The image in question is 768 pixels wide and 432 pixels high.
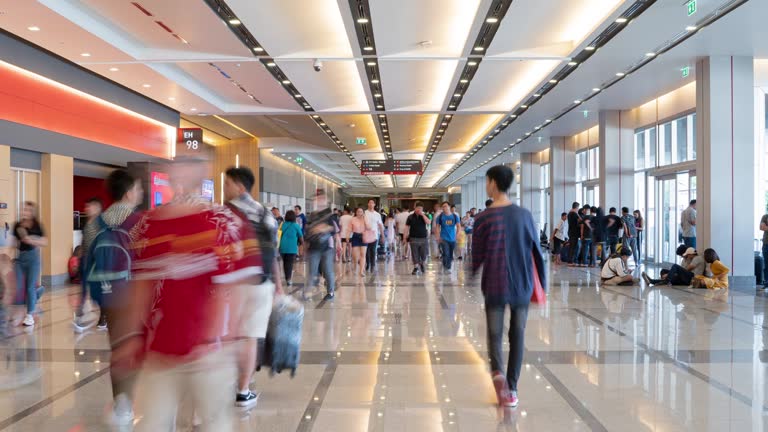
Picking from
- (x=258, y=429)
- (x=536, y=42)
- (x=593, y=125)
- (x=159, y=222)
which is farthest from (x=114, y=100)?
(x=593, y=125)

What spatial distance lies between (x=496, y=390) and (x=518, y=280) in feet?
2.62

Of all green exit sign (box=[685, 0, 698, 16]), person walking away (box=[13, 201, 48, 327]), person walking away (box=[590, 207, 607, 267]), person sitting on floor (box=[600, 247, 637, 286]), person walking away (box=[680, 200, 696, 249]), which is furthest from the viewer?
person walking away (box=[590, 207, 607, 267])

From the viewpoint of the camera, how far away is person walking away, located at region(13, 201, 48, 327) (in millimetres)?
7438

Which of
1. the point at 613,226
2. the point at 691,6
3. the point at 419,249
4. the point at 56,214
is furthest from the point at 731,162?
the point at 56,214

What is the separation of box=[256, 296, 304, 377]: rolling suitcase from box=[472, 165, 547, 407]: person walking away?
1321 millimetres

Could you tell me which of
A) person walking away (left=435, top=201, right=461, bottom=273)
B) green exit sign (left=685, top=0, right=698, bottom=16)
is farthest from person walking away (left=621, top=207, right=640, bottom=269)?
green exit sign (left=685, top=0, right=698, bottom=16)

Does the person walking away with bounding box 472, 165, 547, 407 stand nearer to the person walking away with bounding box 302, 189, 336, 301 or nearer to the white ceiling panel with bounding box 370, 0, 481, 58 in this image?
the person walking away with bounding box 302, 189, 336, 301

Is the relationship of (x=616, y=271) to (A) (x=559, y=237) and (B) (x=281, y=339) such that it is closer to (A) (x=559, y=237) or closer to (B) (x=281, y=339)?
(A) (x=559, y=237)

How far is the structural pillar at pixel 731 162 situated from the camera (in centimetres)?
1165

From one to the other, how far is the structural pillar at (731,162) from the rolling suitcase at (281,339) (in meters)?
9.82

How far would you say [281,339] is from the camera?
4.38 meters

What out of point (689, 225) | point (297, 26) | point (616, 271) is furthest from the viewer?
point (689, 225)

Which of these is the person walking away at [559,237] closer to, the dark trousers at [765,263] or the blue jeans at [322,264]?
the dark trousers at [765,263]

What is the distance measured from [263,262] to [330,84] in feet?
34.5
